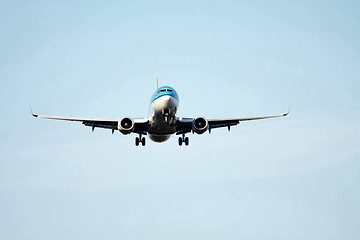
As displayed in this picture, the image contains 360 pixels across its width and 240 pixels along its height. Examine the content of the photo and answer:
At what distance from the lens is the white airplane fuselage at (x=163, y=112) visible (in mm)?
42094

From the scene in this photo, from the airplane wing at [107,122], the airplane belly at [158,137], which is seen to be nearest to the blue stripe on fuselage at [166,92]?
the airplane wing at [107,122]

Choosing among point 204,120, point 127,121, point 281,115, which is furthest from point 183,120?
point 281,115

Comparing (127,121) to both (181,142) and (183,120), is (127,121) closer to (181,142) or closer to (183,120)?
(183,120)

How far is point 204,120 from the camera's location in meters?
44.4

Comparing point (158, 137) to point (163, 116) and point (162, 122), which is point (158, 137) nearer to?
point (162, 122)

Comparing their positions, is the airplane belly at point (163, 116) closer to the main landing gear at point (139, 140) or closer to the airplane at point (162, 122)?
the airplane at point (162, 122)

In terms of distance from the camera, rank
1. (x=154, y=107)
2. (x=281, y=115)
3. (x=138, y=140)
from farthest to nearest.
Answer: (x=138, y=140) → (x=281, y=115) → (x=154, y=107)

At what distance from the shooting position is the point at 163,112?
139 feet

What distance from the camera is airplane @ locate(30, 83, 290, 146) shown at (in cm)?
4256

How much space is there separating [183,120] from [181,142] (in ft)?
17.4

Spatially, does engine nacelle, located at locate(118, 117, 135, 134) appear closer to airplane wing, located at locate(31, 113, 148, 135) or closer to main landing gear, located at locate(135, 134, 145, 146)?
airplane wing, located at locate(31, 113, 148, 135)

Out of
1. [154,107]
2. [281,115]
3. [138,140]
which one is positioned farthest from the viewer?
Answer: [138,140]

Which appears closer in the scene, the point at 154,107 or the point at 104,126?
the point at 154,107

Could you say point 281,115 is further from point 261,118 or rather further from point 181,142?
point 181,142
